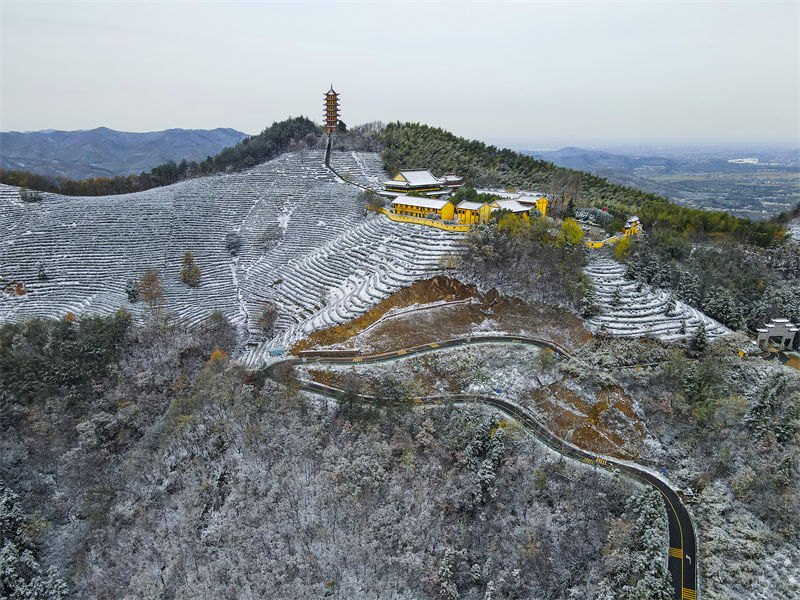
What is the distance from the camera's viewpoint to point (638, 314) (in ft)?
87.3

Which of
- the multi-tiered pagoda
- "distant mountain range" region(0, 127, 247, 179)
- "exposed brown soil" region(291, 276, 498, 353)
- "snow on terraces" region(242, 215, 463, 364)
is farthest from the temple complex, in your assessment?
"distant mountain range" region(0, 127, 247, 179)

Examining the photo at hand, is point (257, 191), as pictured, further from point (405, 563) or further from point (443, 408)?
point (405, 563)

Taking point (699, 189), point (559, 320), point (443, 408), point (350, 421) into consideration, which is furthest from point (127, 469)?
point (699, 189)

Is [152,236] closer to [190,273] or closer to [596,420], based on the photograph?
[190,273]

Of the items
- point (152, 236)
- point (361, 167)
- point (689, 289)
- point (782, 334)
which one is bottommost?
point (782, 334)

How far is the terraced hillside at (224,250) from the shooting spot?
32.4 meters

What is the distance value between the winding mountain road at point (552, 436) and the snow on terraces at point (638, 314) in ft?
14.7

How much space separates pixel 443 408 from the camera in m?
21.2

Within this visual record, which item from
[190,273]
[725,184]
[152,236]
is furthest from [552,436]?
[725,184]

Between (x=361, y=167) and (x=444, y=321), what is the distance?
1422 inches

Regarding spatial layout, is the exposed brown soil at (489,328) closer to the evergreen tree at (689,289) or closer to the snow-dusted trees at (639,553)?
the snow-dusted trees at (639,553)

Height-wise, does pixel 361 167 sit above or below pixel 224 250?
above

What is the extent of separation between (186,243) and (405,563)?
3751 centimetres

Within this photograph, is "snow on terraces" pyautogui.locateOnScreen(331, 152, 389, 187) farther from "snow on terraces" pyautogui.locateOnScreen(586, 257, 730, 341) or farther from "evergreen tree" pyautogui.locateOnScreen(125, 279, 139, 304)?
"snow on terraces" pyautogui.locateOnScreen(586, 257, 730, 341)
